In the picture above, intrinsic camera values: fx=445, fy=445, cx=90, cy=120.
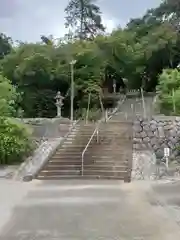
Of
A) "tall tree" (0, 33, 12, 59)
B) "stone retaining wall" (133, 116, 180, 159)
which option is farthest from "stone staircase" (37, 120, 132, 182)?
"tall tree" (0, 33, 12, 59)

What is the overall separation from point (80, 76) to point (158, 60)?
10.9 meters

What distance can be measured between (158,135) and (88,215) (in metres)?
15.3

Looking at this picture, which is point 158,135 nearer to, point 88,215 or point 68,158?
point 68,158

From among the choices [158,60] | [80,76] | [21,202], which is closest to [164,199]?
[21,202]

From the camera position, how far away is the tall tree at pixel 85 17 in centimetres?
6450

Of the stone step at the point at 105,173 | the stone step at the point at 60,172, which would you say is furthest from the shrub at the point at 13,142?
the stone step at the point at 105,173

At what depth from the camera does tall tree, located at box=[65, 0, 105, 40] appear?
64.5 meters

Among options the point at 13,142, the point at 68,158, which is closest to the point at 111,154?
the point at 68,158

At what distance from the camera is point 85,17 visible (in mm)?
64750

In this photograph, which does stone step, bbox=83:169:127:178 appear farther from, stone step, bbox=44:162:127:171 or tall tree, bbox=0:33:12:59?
tall tree, bbox=0:33:12:59

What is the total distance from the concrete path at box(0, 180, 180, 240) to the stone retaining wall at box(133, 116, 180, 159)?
744 centimetres

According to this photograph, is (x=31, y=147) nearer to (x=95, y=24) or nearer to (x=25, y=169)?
(x=25, y=169)

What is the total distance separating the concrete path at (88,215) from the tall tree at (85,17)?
5005 centimetres

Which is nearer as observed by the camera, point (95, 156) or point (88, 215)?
point (88, 215)
